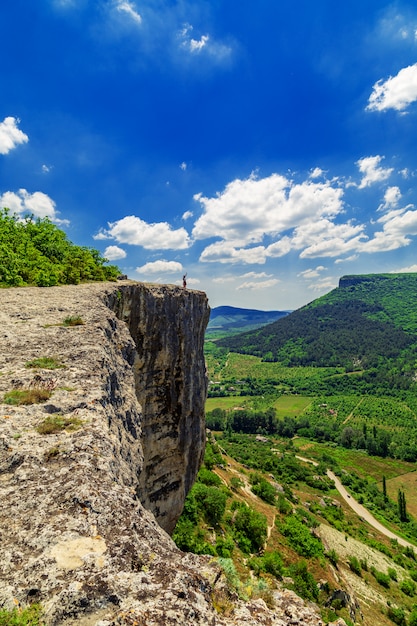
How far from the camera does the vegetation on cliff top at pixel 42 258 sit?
21297 millimetres

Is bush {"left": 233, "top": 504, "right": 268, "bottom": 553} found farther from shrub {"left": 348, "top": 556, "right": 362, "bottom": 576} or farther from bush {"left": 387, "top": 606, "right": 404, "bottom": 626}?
shrub {"left": 348, "top": 556, "right": 362, "bottom": 576}

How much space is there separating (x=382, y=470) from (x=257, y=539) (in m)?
110

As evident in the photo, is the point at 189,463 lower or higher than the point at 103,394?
lower

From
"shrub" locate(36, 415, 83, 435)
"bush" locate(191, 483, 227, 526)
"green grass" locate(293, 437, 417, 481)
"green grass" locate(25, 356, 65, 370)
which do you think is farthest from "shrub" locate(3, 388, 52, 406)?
"green grass" locate(293, 437, 417, 481)

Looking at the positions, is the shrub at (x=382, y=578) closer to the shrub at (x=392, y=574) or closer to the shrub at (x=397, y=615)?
the shrub at (x=392, y=574)

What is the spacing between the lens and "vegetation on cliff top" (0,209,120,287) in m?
21.3

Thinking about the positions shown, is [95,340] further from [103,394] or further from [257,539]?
[257,539]

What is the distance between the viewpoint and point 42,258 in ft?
87.5

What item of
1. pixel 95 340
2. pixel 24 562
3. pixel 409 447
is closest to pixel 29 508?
pixel 24 562

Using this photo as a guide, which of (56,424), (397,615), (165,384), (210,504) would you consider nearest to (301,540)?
(397,615)

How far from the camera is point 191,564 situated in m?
4.55

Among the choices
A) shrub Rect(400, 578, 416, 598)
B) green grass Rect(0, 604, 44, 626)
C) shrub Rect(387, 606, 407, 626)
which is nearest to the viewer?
green grass Rect(0, 604, 44, 626)

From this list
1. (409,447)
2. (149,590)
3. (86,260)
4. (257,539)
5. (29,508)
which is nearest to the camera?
(149,590)

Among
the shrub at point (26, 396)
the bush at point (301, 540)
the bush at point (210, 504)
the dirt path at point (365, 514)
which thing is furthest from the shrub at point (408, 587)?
the shrub at point (26, 396)
